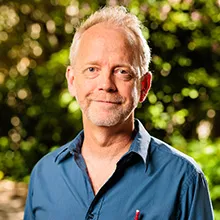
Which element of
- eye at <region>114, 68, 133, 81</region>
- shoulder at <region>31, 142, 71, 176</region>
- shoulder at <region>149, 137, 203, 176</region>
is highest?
eye at <region>114, 68, 133, 81</region>

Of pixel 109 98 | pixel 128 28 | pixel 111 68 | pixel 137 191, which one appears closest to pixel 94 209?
pixel 137 191

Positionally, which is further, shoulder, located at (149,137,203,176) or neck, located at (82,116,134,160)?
neck, located at (82,116,134,160)

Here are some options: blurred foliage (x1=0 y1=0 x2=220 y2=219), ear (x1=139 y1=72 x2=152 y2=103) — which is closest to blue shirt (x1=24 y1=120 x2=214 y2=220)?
ear (x1=139 y1=72 x2=152 y2=103)

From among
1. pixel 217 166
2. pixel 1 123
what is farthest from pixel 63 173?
pixel 1 123

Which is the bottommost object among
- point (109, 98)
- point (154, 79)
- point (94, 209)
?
point (94, 209)

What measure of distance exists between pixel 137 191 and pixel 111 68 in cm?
42

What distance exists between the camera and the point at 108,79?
74.2 inches

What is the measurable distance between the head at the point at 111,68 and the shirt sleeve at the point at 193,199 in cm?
31

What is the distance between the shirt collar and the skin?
0.04m

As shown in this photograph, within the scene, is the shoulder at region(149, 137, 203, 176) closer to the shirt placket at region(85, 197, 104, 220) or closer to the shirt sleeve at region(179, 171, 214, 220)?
the shirt sleeve at region(179, 171, 214, 220)

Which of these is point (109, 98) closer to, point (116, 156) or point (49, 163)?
point (116, 156)

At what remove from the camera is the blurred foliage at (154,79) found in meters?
5.30

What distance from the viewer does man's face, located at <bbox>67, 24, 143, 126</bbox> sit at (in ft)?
6.22

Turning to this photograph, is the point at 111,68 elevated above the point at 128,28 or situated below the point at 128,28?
below
